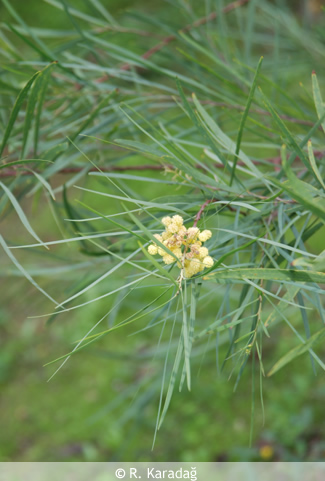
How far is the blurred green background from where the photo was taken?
1104 millimetres

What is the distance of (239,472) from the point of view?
1.02 meters

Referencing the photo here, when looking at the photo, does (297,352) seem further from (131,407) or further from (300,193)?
(131,407)

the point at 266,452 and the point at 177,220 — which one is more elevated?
the point at 177,220

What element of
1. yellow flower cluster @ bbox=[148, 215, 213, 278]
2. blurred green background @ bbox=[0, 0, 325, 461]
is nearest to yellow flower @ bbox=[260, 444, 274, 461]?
blurred green background @ bbox=[0, 0, 325, 461]

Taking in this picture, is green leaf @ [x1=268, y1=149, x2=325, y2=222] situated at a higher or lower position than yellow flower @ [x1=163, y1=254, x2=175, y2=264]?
higher

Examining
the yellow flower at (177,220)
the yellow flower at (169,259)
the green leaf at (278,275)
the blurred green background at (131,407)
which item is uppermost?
the yellow flower at (177,220)

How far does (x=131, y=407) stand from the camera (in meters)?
1.17

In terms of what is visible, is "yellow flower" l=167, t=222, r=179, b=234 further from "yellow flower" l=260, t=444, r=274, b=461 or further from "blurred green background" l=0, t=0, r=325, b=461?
"yellow flower" l=260, t=444, r=274, b=461

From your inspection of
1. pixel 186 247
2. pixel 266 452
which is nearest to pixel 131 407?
pixel 266 452

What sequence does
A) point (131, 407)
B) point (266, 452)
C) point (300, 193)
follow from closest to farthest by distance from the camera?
point (300, 193) → point (266, 452) → point (131, 407)

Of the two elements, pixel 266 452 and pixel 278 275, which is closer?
pixel 278 275

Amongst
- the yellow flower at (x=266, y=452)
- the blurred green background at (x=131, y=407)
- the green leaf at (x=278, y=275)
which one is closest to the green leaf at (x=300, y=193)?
the green leaf at (x=278, y=275)

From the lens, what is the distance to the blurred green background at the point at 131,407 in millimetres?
1104

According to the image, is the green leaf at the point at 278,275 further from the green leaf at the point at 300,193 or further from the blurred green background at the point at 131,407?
the blurred green background at the point at 131,407
